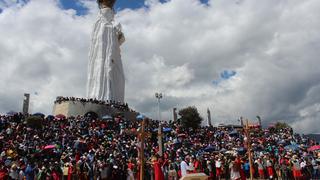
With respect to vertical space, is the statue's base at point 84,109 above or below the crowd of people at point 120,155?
above

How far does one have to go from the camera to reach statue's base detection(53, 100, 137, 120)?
4519cm

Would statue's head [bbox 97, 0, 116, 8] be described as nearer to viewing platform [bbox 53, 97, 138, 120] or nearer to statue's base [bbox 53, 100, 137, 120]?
viewing platform [bbox 53, 97, 138, 120]

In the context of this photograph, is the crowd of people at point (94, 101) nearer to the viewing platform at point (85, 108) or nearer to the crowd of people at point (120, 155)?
the viewing platform at point (85, 108)

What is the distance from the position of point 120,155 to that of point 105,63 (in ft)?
109

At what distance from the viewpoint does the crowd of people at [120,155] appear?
1881 centimetres

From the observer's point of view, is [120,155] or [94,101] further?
[94,101]

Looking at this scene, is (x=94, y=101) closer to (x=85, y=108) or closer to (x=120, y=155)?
(x=85, y=108)

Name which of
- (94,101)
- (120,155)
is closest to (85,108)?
(94,101)

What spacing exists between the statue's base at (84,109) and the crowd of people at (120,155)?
7662 millimetres

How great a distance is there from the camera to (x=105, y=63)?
5519 cm

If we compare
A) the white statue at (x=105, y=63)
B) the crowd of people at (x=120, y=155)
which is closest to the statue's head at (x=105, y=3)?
the white statue at (x=105, y=63)

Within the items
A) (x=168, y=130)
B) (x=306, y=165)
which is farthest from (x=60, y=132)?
(x=306, y=165)

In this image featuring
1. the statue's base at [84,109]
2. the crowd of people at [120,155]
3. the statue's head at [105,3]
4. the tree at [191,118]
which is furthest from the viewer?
the statue's head at [105,3]

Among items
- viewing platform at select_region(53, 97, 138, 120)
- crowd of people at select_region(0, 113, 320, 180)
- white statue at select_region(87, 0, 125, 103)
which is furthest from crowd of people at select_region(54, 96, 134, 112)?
crowd of people at select_region(0, 113, 320, 180)
